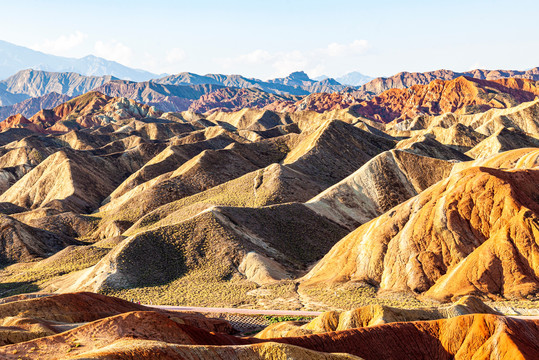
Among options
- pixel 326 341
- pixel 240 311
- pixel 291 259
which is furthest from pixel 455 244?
pixel 326 341


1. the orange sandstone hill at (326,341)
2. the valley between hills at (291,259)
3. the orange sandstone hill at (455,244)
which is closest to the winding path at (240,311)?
the valley between hills at (291,259)

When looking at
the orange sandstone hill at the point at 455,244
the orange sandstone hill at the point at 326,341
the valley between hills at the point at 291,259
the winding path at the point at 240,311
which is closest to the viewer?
the orange sandstone hill at the point at 326,341

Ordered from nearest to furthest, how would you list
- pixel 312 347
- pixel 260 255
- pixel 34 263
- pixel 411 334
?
pixel 312 347 < pixel 411 334 < pixel 260 255 < pixel 34 263

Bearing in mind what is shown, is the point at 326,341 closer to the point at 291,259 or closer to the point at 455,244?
the point at 455,244

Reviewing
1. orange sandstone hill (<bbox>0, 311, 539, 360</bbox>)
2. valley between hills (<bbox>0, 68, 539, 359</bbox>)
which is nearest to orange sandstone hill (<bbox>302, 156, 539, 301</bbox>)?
valley between hills (<bbox>0, 68, 539, 359</bbox>)

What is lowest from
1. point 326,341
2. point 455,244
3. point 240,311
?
point 240,311

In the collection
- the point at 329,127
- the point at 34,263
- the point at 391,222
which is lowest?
the point at 34,263

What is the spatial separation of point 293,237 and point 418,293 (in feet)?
91.2

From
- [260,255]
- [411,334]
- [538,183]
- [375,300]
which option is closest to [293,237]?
[260,255]

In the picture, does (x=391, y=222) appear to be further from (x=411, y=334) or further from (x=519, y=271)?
(x=411, y=334)

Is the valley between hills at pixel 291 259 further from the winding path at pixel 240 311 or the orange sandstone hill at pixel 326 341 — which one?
the winding path at pixel 240 311

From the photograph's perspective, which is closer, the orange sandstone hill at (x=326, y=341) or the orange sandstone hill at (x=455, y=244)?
the orange sandstone hill at (x=326, y=341)

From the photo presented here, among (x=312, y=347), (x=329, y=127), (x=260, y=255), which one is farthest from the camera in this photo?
(x=329, y=127)

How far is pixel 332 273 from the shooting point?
210 feet
